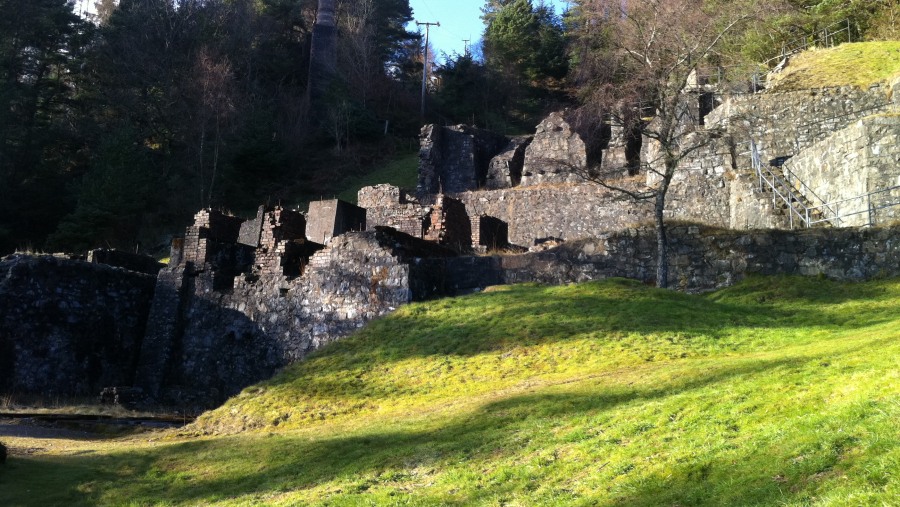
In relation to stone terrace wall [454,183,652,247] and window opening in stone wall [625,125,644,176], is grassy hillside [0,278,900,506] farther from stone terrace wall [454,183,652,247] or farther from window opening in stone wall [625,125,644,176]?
window opening in stone wall [625,125,644,176]

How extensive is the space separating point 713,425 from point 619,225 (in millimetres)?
22139

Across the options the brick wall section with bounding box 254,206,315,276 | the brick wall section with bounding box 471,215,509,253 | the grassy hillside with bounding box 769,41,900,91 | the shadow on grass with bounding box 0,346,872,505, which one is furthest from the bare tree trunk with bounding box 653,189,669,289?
the grassy hillside with bounding box 769,41,900,91

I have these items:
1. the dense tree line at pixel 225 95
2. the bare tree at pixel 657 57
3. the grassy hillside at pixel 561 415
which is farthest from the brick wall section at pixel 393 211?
the dense tree line at pixel 225 95

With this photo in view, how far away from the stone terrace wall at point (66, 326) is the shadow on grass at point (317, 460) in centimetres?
837

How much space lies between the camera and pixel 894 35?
3050 centimetres

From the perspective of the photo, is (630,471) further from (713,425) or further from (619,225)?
(619,225)

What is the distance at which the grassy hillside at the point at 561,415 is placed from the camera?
6465 mm

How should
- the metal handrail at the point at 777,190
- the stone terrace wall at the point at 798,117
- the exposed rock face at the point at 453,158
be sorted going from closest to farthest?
the metal handrail at the point at 777,190
the stone terrace wall at the point at 798,117
the exposed rock face at the point at 453,158

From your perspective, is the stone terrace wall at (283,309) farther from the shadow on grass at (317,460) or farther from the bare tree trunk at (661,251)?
the shadow on grass at (317,460)

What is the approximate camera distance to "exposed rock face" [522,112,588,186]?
34000 millimetres

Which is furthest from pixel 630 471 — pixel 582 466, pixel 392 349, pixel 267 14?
pixel 267 14

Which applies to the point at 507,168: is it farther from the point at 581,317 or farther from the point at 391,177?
the point at 581,317

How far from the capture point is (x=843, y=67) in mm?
26375

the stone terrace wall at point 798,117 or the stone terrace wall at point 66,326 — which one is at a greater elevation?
the stone terrace wall at point 798,117
